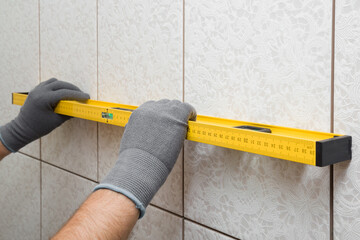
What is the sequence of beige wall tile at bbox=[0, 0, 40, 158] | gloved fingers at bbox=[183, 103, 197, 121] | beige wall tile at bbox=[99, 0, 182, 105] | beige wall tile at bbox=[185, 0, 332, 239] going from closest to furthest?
beige wall tile at bbox=[185, 0, 332, 239] < gloved fingers at bbox=[183, 103, 197, 121] < beige wall tile at bbox=[99, 0, 182, 105] < beige wall tile at bbox=[0, 0, 40, 158]

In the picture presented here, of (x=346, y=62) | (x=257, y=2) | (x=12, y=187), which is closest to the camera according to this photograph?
(x=346, y=62)

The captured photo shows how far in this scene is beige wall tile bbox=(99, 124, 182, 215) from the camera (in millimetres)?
944

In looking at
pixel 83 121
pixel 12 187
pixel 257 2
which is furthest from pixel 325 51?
pixel 12 187

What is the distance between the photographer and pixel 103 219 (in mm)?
690

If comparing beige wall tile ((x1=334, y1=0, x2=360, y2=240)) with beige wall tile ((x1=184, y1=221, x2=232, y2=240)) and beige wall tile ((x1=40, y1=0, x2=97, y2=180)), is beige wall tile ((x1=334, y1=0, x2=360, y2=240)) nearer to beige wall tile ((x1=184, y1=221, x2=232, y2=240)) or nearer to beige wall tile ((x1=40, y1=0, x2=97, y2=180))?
beige wall tile ((x1=184, y1=221, x2=232, y2=240))

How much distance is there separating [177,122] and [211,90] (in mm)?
128

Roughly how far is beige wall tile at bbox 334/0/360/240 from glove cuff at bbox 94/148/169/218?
33 cm

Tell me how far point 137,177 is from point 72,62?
66 cm

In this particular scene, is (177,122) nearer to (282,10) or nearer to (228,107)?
(228,107)

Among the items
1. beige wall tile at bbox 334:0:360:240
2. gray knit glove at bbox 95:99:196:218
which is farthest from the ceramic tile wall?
gray knit glove at bbox 95:99:196:218

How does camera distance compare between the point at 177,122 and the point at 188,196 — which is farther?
the point at 188,196

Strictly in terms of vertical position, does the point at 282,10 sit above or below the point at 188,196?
above

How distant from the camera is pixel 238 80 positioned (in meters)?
0.77

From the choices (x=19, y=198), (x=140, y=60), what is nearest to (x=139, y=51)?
(x=140, y=60)
